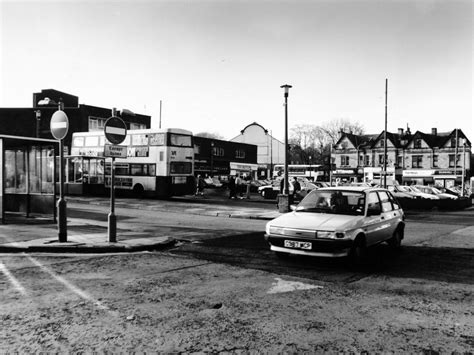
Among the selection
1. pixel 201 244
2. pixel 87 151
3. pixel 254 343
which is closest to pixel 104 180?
pixel 87 151

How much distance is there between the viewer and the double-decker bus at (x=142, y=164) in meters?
25.1

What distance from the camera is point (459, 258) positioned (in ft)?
28.0

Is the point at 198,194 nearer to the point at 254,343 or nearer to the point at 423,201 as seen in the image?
the point at 423,201

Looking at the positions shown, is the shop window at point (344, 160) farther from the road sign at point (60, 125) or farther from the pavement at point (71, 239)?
the road sign at point (60, 125)

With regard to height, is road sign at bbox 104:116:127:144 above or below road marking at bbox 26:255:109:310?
above

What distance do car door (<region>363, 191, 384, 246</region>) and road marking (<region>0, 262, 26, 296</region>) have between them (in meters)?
5.91

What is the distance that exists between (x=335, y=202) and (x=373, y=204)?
2.66ft

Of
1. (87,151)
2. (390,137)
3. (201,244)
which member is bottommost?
(201,244)

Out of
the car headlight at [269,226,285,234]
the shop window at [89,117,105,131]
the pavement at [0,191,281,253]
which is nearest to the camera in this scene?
the car headlight at [269,226,285,234]

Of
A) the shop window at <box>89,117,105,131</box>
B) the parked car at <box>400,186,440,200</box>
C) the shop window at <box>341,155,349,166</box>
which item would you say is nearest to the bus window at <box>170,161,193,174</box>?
the parked car at <box>400,186,440,200</box>

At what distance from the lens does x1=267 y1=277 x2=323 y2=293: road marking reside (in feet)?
19.2

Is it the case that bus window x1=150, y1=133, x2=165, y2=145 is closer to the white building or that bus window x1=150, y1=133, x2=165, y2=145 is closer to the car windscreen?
the car windscreen

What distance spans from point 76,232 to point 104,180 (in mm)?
16506

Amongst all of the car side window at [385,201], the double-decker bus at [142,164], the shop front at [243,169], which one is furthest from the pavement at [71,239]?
the shop front at [243,169]
